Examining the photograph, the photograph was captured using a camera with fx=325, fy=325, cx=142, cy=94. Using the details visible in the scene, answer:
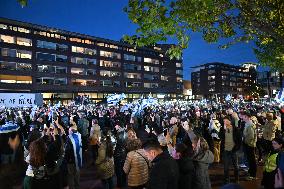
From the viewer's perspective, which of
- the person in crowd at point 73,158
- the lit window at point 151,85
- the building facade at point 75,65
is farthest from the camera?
the lit window at point 151,85

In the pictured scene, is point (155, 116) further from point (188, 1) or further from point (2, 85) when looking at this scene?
point (2, 85)

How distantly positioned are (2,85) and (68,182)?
65.6m

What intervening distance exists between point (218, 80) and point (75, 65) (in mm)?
96357

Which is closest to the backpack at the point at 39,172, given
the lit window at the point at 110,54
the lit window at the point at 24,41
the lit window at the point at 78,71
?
the lit window at the point at 24,41

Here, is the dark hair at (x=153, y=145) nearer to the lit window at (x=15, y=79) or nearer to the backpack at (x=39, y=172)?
the backpack at (x=39, y=172)

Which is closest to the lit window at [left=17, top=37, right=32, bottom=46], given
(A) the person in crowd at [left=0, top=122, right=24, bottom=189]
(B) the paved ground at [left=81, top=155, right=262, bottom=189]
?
(B) the paved ground at [left=81, top=155, right=262, bottom=189]

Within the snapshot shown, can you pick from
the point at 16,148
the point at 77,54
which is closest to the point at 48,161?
the point at 16,148

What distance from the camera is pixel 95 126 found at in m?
11.5

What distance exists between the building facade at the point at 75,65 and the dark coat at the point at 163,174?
68831 millimetres

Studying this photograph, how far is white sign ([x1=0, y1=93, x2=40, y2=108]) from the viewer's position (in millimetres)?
13680

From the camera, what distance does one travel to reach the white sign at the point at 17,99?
13.7 m

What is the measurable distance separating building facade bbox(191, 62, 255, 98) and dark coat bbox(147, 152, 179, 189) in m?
157

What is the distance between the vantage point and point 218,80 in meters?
164

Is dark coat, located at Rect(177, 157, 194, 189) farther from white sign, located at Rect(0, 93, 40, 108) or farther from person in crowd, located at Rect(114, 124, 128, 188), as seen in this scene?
white sign, located at Rect(0, 93, 40, 108)
